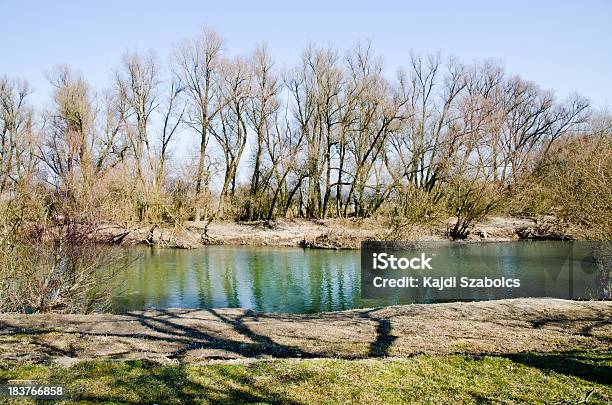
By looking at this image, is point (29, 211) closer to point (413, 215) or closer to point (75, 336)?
point (75, 336)

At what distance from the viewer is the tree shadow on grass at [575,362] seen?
741 cm

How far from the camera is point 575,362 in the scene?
8.04m

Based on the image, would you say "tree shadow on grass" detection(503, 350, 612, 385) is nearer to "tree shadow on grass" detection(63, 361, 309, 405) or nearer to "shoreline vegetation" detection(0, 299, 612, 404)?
"shoreline vegetation" detection(0, 299, 612, 404)

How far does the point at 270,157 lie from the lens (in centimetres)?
4228

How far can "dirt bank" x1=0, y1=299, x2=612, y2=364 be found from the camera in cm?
921

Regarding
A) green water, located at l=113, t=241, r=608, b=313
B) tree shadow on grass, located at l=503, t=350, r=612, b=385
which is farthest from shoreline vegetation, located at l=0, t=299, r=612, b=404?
green water, located at l=113, t=241, r=608, b=313

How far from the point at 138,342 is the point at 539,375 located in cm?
791

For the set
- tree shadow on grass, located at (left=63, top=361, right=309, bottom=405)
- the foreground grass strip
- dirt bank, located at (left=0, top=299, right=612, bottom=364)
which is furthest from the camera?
dirt bank, located at (left=0, top=299, right=612, bottom=364)

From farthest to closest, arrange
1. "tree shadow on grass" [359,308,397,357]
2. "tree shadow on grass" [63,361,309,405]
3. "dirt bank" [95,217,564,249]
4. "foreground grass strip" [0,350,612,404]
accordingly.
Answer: "dirt bank" [95,217,564,249], "tree shadow on grass" [359,308,397,357], "foreground grass strip" [0,350,612,404], "tree shadow on grass" [63,361,309,405]

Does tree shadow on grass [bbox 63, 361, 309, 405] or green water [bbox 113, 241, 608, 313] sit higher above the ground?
tree shadow on grass [bbox 63, 361, 309, 405]

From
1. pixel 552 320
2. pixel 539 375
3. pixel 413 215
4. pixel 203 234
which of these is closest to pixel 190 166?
pixel 203 234

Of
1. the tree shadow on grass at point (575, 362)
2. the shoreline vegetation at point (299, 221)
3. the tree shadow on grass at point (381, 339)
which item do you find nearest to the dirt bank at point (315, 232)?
the shoreline vegetation at point (299, 221)

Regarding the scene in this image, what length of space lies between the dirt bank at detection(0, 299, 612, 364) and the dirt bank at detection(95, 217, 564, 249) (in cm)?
1757

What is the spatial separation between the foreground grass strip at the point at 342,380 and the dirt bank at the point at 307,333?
1.06 meters
